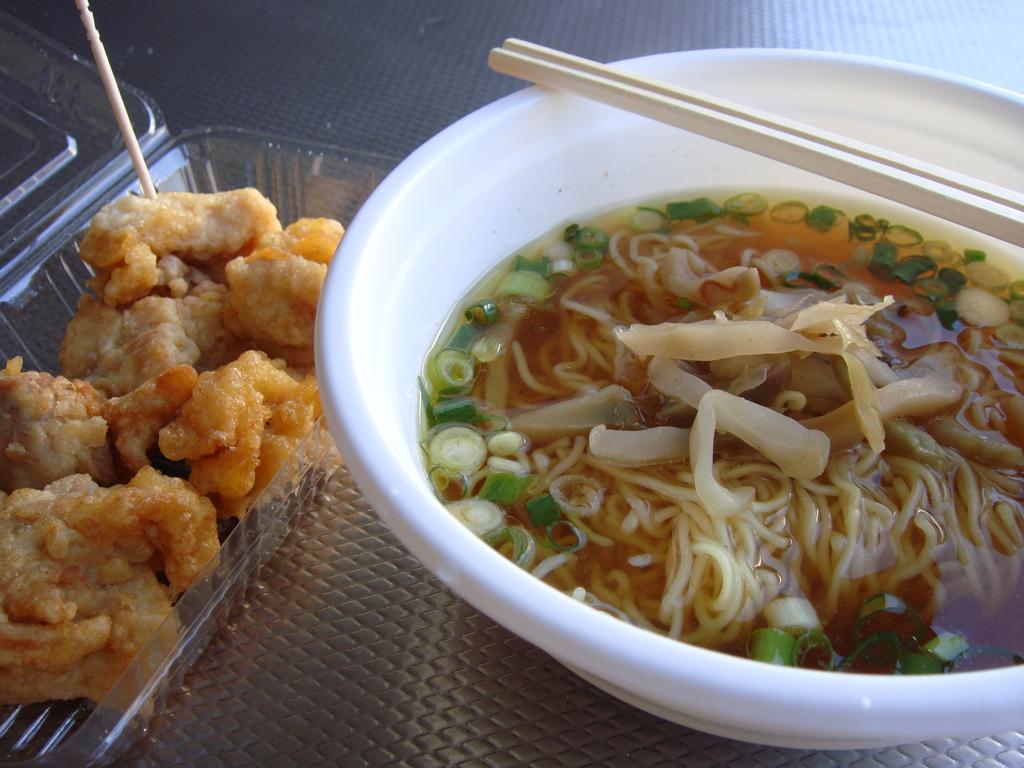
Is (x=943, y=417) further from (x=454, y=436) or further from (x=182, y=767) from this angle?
(x=182, y=767)

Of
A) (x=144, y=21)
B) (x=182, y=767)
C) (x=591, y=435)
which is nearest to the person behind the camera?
(x=182, y=767)

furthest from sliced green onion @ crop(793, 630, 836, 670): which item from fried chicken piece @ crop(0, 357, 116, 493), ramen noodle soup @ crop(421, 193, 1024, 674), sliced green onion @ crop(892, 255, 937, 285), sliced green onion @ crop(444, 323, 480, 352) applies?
fried chicken piece @ crop(0, 357, 116, 493)

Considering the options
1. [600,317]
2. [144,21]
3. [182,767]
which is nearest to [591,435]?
[600,317]

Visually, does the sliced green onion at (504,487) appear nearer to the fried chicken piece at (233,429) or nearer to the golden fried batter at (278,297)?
the fried chicken piece at (233,429)

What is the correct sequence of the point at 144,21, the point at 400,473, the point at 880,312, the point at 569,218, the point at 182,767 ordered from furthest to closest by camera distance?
the point at 144,21
the point at 569,218
the point at 880,312
the point at 182,767
the point at 400,473

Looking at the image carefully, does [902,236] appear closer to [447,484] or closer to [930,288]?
[930,288]

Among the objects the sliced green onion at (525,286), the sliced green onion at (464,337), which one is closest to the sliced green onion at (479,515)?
the sliced green onion at (464,337)

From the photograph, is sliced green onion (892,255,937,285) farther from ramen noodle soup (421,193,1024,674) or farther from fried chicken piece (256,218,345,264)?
fried chicken piece (256,218,345,264)
